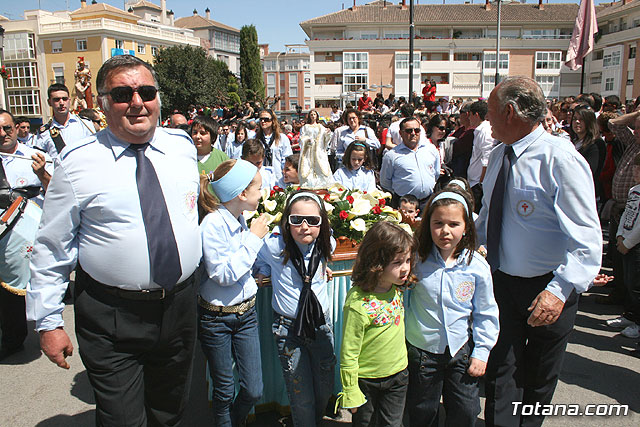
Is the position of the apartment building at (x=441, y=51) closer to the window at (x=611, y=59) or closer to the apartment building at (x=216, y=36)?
the window at (x=611, y=59)

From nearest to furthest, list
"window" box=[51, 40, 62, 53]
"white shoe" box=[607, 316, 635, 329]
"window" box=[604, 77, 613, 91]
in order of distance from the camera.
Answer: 1. "white shoe" box=[607, 316, 635, 329]
2. "window" box=[604, 77, 613, 91]
3. "window" box=[51, 40, 62, 53]

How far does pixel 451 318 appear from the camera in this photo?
9.16 feet

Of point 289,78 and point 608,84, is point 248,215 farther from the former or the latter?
point 289,78

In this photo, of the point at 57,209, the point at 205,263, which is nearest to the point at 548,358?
the point at 205,263

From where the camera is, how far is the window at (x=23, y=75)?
57688mm

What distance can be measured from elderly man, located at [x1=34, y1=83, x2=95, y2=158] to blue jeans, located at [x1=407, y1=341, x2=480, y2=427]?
5120 millimetres

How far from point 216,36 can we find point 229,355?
101 metres

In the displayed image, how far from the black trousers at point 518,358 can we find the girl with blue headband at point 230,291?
1.50m

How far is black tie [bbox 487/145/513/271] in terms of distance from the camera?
2828 mm

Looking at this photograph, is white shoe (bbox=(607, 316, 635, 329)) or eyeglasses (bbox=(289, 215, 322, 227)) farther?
white shoe (bbox=(607, 316, 635, 329))

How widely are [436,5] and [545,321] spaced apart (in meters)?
68.3

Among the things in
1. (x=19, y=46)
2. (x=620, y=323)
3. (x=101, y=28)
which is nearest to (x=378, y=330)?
(x=620, y=323)

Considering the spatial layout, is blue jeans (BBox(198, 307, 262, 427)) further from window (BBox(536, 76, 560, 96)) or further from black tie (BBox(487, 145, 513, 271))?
window (BBox(536, 76, 560, 96))

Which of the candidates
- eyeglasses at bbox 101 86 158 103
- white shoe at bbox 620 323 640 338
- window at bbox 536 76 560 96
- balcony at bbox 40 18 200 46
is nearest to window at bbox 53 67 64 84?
balcony at bbox 40 18 200 46
